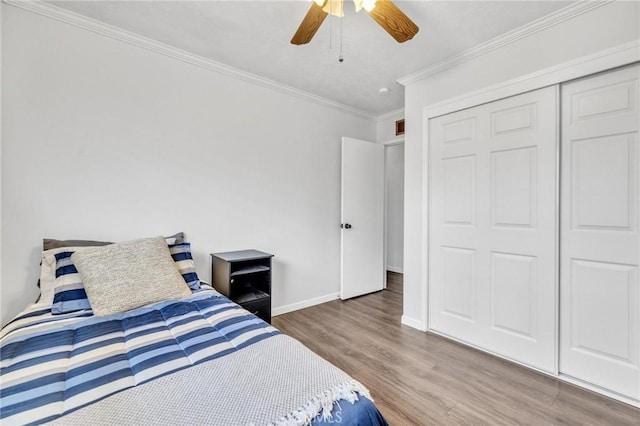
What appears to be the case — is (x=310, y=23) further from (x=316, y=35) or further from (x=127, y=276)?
(x=127, y=276)

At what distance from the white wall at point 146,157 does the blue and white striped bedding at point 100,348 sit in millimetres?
770

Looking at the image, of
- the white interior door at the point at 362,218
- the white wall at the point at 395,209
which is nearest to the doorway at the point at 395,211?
the white wall at the point at 395,209

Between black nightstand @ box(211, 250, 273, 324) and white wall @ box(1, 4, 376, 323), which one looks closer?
white wall @ box(1, 4, 376, 323)

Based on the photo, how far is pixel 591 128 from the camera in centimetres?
181

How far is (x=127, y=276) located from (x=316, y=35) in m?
2.13

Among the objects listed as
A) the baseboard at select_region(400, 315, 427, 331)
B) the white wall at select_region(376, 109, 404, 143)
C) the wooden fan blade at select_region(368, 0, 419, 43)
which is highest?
the white wall at select_region(376, 109, 404, 143)

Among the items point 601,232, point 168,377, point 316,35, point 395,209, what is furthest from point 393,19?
point 395,209

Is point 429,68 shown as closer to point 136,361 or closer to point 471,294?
point 471,294

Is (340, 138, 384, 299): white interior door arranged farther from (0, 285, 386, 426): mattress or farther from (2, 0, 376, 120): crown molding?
(0, 285, 386, 426): mattress

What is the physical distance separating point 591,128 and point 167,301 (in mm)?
2920

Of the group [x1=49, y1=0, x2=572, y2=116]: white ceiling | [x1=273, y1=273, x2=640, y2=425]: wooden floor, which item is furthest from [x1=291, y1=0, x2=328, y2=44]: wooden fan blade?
[x1=273, y1=273, x2=640, y2=425]: wooden floor

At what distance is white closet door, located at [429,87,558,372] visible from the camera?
6.52 ft

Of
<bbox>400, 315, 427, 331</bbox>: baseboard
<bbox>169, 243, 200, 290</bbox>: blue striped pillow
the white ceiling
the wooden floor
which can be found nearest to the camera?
the wooden floor

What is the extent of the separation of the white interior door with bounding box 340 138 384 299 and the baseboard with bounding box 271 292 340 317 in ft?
0.46
